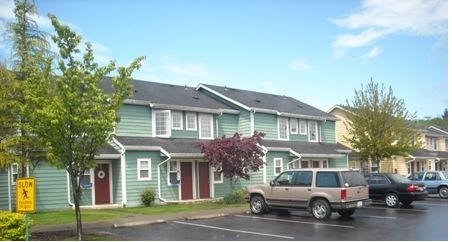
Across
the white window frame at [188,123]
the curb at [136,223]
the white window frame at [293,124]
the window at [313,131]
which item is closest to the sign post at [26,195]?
the curb at [136,223]

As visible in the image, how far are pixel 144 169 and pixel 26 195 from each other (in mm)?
13820

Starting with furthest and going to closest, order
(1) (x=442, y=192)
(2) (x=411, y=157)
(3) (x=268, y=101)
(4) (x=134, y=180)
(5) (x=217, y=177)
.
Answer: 1. (2) (x=411, y=157)
2. (3) (x=268, y=101)
3. (5) (x=217, y=177)
4. (1) (x=442, y=192)
5. (4) (x=134, y=180)

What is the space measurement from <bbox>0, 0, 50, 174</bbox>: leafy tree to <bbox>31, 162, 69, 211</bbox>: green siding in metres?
4.44

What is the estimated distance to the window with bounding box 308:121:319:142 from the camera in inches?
1491

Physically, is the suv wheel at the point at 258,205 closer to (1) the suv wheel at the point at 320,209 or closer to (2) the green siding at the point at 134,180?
(1) the suv wheel at the point at 320,209

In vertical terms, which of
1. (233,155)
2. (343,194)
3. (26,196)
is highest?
(233,155)

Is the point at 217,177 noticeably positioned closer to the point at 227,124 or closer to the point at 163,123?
the point at 227,124

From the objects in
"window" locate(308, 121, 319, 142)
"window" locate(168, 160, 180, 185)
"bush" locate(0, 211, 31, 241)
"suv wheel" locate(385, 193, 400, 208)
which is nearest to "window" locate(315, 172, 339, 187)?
"suv wheel" locate(385, 193, 400, 208)

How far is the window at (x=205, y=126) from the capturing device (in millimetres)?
31344

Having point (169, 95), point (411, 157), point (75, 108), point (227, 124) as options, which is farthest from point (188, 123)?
point (411, 157)

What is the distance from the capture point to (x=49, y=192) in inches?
941

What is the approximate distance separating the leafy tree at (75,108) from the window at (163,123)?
44.8 feet

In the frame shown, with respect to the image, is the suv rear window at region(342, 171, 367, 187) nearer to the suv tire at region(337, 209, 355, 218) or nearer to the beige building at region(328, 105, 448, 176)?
the suv tire at region(337, 209, 355, 218)

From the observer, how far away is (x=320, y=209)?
19469 millimetres
